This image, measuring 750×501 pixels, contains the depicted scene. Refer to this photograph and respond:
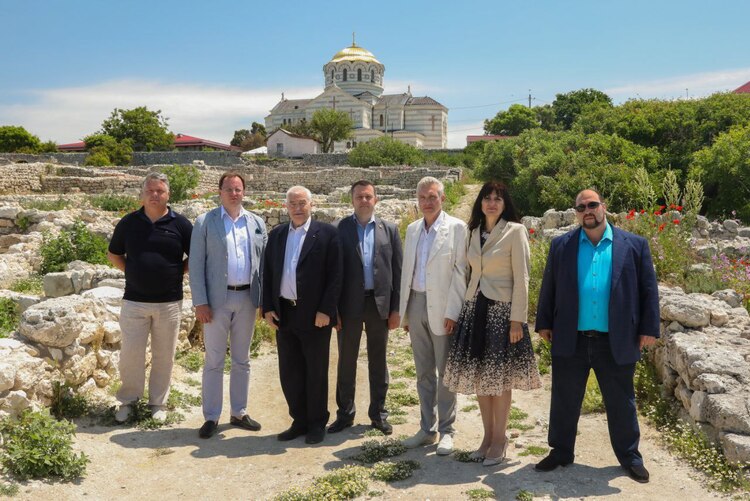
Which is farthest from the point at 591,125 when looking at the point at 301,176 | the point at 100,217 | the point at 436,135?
the point at 436,135

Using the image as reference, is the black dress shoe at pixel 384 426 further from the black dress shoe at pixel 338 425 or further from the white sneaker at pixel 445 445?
the white sneaker at pixel 445 445

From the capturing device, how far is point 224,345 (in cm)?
495

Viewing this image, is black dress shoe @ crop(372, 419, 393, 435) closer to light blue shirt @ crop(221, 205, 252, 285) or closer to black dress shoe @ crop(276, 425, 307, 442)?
black dress shoe @ crop(276, 425, 307, 442)

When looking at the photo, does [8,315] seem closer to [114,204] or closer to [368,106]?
[114,204]

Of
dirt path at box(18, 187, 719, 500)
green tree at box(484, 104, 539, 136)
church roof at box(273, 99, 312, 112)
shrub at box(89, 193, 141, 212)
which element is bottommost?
dirt path at box(18, 187, 719, 500)

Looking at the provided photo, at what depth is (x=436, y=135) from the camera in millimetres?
72562

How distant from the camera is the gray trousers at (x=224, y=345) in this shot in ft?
16.0

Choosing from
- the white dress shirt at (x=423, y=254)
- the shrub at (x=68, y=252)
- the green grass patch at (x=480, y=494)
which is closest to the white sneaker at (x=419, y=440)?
the green grass patch at (x=480, y=494)

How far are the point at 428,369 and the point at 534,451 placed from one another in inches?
37.3

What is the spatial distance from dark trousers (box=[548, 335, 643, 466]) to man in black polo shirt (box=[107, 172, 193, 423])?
3.06 m

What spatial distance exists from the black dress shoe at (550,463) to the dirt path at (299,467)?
1.7 inches

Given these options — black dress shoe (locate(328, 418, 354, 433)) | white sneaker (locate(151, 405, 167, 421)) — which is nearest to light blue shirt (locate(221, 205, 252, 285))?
white sneaker (locate(151, 405, 167, 421))

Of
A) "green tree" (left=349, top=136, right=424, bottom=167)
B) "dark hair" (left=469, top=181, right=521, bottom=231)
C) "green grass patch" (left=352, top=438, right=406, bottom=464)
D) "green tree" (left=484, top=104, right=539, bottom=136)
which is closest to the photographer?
"dark hair" (left=469, top=181, right=521, bottom=231)

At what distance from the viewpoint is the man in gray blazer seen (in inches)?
189
